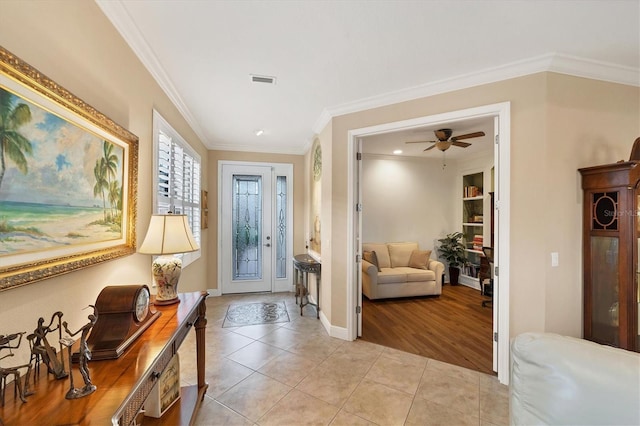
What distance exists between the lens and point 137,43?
188cm

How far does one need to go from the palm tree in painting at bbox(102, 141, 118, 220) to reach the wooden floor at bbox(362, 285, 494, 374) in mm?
2868

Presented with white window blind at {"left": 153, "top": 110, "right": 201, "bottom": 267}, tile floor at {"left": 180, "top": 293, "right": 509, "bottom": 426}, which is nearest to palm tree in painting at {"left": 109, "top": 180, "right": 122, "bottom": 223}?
white window blind at {"left": 153, "top": 110, "right": 201, "bottom": 267}

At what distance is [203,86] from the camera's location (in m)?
2.64

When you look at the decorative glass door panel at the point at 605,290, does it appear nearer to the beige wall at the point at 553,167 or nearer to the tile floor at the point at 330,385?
the beige wall at the point at 553,167

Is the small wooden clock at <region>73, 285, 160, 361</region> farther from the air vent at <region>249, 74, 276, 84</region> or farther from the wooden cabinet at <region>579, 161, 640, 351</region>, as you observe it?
the wooden cabinet at <region>579, 161, 640, 351</region>

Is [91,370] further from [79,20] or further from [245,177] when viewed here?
[245,177]

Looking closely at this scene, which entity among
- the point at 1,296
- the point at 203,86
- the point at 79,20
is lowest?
the point at 1,296

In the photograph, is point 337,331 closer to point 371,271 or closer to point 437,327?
point 437,327

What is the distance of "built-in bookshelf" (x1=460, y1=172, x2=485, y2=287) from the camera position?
5.39 m

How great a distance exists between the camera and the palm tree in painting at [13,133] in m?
0.90

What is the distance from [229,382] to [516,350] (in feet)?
7.30

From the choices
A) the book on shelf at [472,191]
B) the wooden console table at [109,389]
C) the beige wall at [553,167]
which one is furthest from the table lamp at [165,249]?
the book on shelf at [472,191]

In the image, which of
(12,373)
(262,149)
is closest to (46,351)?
(12,373)

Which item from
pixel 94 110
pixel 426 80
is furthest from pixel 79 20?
pixel 426 80
